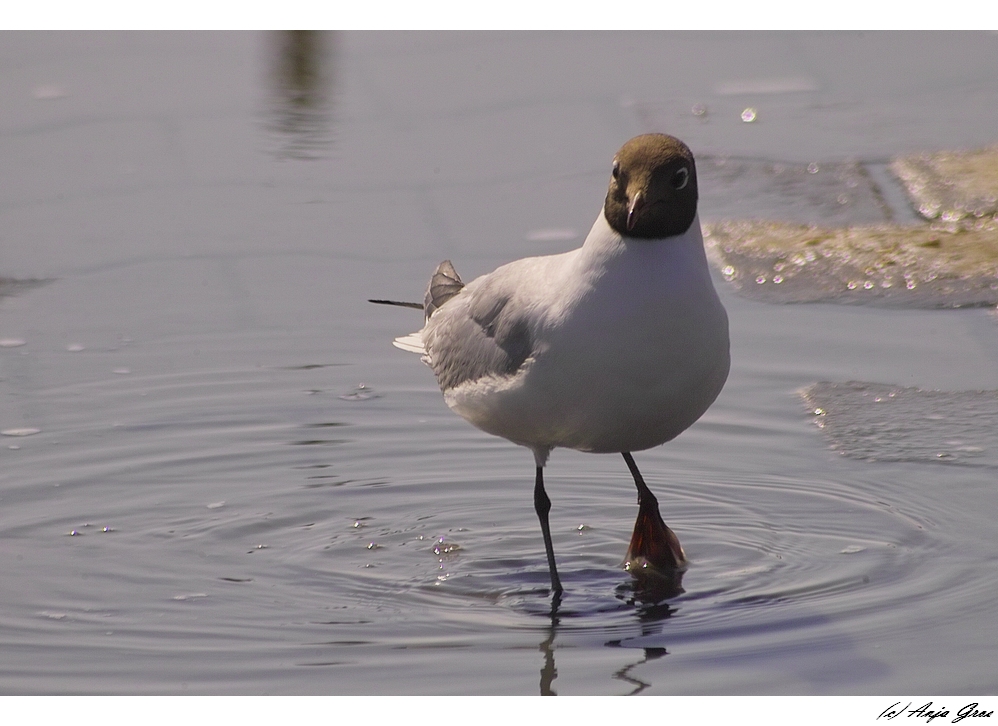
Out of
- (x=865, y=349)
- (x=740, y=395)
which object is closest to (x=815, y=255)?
(x=865, y=349)

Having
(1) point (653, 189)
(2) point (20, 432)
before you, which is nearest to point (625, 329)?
(1) point (653, 189)

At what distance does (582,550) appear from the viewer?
5.10 metres

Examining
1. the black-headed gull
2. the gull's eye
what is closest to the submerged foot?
the black-headed gull

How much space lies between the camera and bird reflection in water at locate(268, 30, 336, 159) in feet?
32.0

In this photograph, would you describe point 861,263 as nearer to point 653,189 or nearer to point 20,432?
point 653,189

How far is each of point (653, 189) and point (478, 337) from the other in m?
0.91

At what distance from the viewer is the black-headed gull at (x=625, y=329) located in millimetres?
4355

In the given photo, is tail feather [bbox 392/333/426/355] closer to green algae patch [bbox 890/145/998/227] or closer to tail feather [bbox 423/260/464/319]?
tail feather [bbox 423/260/464/319]

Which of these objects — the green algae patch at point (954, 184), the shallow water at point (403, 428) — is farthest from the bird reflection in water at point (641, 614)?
the green algae patch at point (954, 184)

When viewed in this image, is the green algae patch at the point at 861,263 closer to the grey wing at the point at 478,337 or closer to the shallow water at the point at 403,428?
the shallow water at the point at 403,428

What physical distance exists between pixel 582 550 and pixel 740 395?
137 cm

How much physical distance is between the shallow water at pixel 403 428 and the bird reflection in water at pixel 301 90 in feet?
0.15

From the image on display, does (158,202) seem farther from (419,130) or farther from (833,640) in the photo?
(833,640)

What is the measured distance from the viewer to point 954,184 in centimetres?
841
